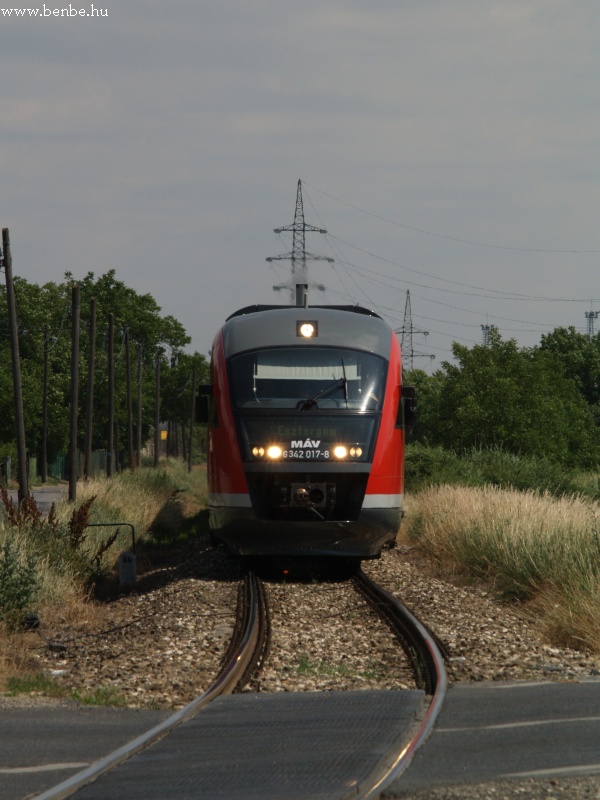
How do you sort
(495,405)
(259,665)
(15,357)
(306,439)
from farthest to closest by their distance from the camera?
(495,405) → (15,357) → (306,439) → (259,665)

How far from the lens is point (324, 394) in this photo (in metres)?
14.1

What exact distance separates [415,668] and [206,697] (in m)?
1.99

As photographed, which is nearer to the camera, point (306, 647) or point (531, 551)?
point (306, 647)

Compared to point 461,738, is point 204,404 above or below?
above

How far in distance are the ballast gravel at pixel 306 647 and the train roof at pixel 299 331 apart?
3.19 m

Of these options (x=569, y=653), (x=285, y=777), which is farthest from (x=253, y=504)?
(x=285, y=777)

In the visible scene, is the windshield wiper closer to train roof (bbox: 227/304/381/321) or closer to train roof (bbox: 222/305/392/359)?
train roof (bbox: 222/305/392/359)

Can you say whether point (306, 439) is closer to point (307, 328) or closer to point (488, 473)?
point (307, 328)

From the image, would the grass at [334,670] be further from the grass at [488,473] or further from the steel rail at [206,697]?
the grass at [488,473]

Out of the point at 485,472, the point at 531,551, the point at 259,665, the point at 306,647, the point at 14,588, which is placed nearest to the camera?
the point at 259,665

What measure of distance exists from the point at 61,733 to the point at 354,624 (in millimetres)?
5005

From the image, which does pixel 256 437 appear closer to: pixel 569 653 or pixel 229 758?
pixel 569 653

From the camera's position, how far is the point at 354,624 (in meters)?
11.1

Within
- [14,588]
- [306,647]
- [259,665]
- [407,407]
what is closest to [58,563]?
[14,588]
